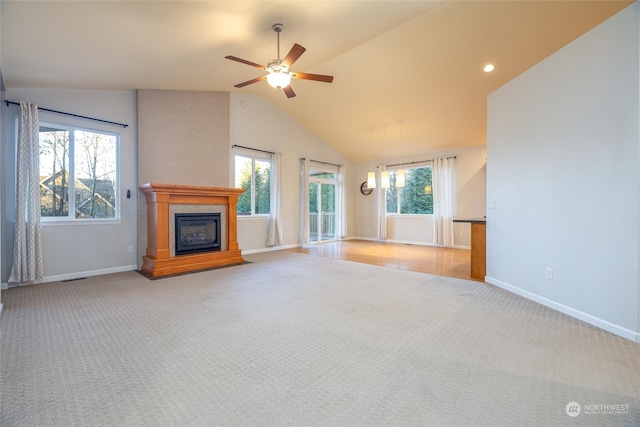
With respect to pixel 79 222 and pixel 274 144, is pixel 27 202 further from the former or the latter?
pixel 274 144

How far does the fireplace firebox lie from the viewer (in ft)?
15.6

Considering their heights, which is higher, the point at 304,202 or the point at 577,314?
the point at 304,202

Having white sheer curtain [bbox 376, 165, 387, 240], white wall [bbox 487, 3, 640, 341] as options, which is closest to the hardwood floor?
white wall [bbox 487, 3, 640, 341]

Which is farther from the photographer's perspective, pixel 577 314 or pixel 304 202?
pixel 304 202

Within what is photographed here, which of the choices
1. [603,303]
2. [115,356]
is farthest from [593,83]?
[115,356]

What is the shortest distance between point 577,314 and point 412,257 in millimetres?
3293

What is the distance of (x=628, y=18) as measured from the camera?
7.42ft

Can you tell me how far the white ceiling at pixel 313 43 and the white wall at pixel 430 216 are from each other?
159 centimetres

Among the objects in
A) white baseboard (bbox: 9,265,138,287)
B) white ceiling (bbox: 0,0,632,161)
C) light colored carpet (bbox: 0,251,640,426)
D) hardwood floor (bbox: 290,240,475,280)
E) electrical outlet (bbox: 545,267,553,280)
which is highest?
white ceiling (bbox: 0,0,632,161)

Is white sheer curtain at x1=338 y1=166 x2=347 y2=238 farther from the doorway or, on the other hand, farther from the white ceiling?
the white ceiling

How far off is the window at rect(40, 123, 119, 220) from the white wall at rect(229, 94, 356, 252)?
211 cm

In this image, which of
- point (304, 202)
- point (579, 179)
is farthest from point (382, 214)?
point (579, 179)

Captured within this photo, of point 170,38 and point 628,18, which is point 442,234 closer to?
point 628,18

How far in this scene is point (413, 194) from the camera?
820 cm
